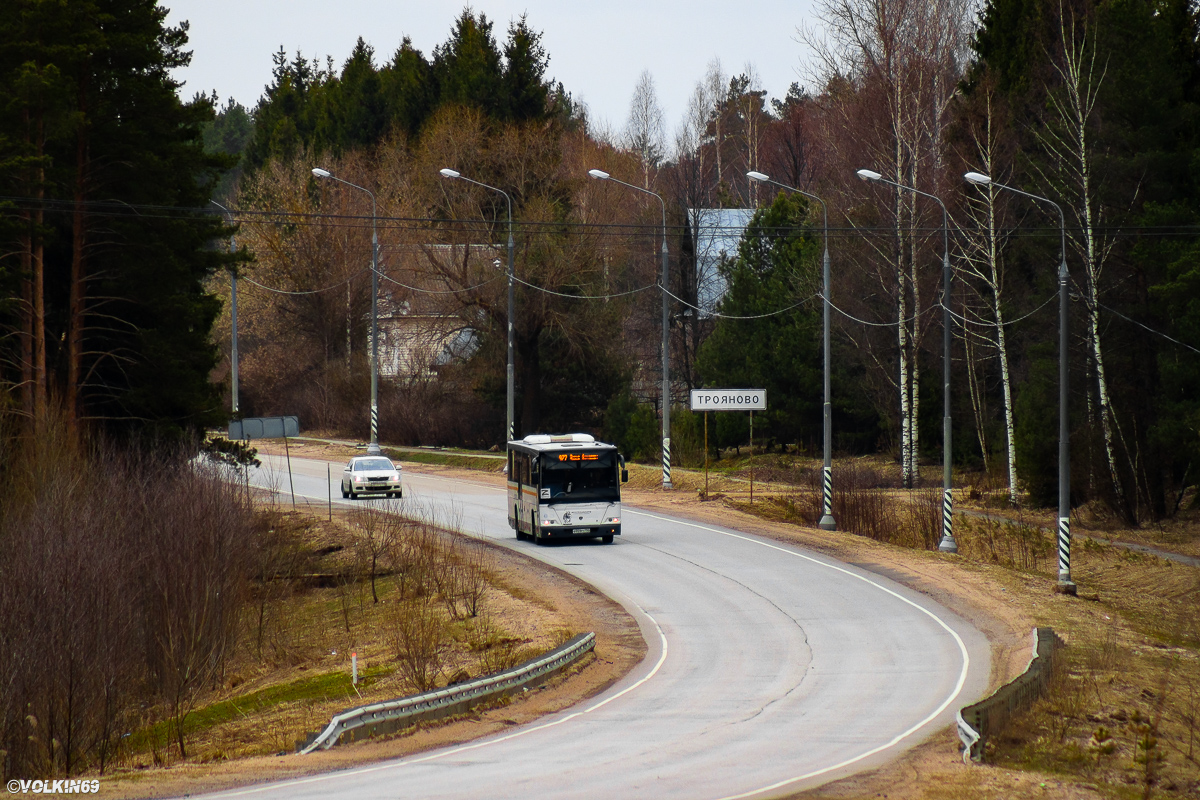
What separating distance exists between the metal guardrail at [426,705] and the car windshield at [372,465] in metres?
24.3

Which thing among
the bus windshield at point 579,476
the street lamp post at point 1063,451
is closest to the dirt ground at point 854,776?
the street lamp post at point 1063,451

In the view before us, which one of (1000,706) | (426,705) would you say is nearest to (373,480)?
(426,705)

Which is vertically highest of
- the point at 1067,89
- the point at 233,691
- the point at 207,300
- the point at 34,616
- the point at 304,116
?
the point at 304,116

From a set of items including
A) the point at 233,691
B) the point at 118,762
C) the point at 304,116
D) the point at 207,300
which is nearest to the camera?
the point at 118,762

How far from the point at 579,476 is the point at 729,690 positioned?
14040 millimetres

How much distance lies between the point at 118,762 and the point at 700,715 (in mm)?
8091

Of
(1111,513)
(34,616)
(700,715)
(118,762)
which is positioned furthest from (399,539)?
(1111,513)

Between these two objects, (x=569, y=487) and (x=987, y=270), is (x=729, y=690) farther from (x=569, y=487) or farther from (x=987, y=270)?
(x=987, y=270)

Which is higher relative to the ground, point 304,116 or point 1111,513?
point 304,116

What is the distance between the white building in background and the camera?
67.7 m

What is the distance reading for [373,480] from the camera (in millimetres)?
42531

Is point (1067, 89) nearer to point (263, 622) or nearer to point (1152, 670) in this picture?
point (1152, 670)

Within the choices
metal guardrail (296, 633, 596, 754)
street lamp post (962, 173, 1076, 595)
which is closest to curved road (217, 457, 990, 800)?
metal guardrail (296, 633, 596, 754)

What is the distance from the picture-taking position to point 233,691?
2408cm
